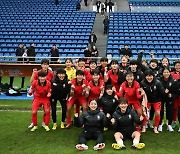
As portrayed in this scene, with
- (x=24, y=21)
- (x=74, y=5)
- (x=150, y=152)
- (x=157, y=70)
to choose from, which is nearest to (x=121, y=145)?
(x=150, y=152)

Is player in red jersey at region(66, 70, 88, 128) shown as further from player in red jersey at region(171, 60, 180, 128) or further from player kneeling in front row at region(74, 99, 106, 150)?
player in red jersey at region(171, 60, 180, 128)

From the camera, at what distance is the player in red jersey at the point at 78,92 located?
324 inches

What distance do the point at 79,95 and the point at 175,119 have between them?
2.62m

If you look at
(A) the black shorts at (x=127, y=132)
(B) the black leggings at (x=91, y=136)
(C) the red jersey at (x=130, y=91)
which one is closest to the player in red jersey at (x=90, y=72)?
(C) the red jersey at (x=130, y=91)

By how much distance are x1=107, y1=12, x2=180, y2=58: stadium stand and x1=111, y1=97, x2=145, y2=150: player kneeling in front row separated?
506 inches

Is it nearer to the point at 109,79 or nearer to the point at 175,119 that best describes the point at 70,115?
the point at 109,79

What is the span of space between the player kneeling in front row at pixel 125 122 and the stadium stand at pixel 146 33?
1286 cm

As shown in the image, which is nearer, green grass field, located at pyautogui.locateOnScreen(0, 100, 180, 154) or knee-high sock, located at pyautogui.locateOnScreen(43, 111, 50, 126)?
green grass field, located at pyautogui.locateOnScreen(0, 100, 180, 154)

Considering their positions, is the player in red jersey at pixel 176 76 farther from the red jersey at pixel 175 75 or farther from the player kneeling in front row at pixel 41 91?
the player kneeling in front row at pixel 41 91

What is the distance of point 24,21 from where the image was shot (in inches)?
1018

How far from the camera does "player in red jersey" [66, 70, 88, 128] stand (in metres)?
8.23

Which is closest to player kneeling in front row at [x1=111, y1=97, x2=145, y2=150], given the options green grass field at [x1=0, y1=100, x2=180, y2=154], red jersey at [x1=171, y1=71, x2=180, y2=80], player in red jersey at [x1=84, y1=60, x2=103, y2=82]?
green grass field at [x1=0, y1=100, x2=180, y2=154]

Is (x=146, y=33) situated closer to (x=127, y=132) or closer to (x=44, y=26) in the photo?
(x=44, y=26)

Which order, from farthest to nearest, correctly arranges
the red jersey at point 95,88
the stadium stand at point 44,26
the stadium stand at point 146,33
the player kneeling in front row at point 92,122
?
the stadium stand at point 44,26 < the stadium stand at point 146,33 < the red jersey at point 95,88 < the player kneeling in front row at point 92,122
